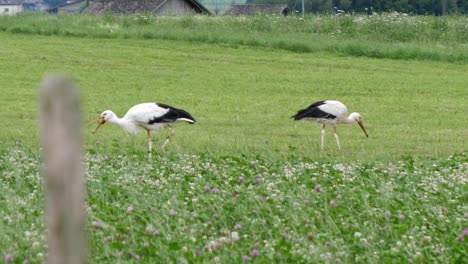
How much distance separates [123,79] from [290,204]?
21.5 m

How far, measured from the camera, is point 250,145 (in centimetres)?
1617

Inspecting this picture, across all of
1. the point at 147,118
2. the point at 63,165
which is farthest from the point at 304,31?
the point at 63,165

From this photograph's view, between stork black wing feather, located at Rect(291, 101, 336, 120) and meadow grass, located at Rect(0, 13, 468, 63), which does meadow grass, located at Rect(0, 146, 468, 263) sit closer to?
stork black wing feather, located at Rect(291, 101, 336, 120)

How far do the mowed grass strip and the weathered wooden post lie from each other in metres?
11.1

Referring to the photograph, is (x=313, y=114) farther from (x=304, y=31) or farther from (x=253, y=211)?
(x=304, y=31)

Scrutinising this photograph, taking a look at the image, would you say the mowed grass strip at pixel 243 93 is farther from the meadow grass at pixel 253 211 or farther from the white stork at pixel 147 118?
the meadow grass at pixel 253 211

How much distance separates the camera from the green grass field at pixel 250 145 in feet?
24.3

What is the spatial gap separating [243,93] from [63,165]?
25044mm

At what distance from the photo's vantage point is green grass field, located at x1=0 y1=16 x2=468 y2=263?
7.41 m

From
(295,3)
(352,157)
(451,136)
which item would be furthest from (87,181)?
(295,3)

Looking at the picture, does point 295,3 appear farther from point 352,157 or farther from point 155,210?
point 155,210

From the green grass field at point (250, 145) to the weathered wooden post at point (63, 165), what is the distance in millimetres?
4256

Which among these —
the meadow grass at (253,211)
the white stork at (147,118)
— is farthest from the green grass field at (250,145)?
the white stork at (147,118)

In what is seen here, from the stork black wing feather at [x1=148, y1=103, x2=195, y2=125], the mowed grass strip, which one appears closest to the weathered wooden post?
the mowed grass strip
